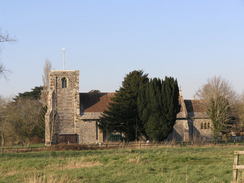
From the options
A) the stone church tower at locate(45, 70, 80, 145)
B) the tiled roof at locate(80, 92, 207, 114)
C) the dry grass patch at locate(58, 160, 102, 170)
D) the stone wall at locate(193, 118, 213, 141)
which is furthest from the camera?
the stone wall at locate(193, 118, 213, 141)

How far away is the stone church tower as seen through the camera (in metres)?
57.4

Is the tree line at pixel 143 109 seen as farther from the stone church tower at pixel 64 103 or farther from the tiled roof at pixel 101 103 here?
the stone church tower at pixel 64 103

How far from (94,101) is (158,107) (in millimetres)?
11886

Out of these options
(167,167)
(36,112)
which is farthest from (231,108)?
(167,167)

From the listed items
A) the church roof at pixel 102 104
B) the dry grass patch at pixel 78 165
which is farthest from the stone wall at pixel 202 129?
the dry grass patch at pixel 78 165

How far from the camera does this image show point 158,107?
51.4 metres

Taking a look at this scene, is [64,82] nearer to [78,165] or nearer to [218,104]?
[218,104]

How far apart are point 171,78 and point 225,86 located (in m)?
12.8

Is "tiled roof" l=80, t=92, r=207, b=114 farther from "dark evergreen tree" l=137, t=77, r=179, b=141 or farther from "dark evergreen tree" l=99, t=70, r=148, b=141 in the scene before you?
"dark evergreen tree" l=137, t=77, r=179, b=141

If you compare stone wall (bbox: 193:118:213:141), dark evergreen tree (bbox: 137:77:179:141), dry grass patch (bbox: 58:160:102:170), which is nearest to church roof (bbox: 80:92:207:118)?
stone wall (bbox: 193:118:213:141)

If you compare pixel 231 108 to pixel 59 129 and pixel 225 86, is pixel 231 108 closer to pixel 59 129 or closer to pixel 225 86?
pixel 225 86

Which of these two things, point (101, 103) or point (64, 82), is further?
point (101, 103)

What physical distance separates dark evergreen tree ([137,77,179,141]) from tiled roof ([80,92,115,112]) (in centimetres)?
828

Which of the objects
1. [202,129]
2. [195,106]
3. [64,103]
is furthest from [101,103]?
[202,129]
